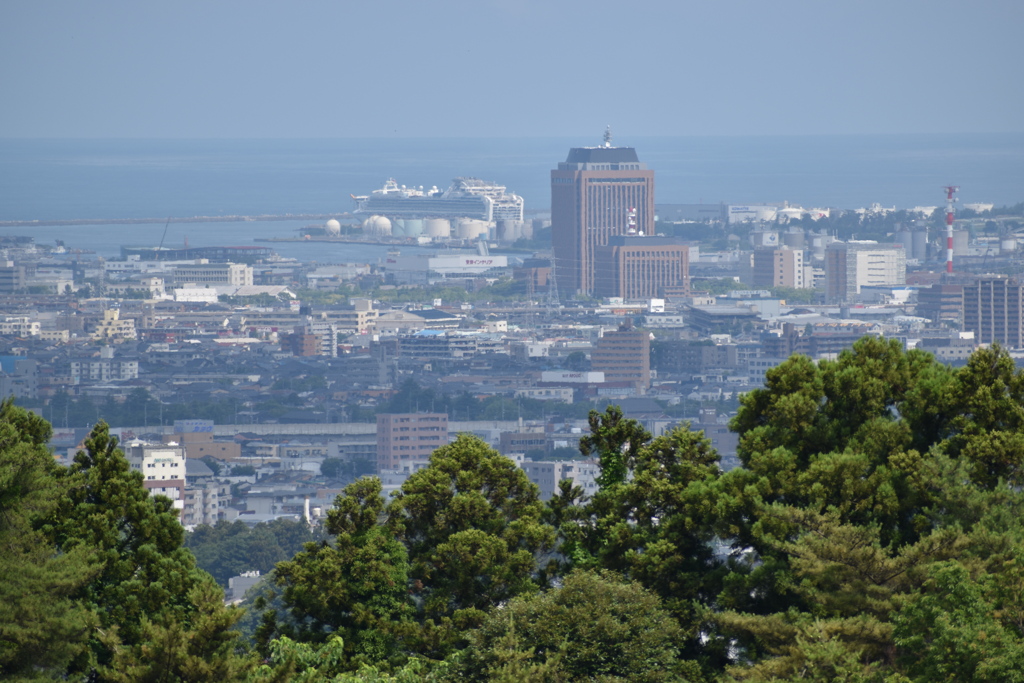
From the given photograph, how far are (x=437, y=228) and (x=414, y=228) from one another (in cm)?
311

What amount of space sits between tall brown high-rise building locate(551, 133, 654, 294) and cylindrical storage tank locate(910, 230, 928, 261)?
16308 mm

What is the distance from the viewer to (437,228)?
145125mm

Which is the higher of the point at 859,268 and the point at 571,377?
the point at 859,268

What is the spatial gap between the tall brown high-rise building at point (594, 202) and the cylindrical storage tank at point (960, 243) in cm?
1836

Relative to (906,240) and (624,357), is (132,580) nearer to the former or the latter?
(624,357)

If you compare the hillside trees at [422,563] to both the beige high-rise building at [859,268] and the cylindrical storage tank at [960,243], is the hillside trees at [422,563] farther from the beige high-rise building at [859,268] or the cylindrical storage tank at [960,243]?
the cylindrical storage tank at [960,243]

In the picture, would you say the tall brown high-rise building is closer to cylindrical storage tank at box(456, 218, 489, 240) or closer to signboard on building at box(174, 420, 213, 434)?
cylindrical storage tank at box(456, 218, 489, 240)

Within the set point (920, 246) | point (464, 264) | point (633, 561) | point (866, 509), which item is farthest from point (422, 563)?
point (464, 264)

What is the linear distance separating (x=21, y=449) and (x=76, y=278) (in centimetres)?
10268

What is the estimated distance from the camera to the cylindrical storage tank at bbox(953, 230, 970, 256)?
116562 millimetres

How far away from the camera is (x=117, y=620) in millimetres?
13211

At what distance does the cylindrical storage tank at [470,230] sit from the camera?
142 m

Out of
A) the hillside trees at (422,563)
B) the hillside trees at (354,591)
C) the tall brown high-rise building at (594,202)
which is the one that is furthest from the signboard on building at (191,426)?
the tall brown high-rise building at (594,202)

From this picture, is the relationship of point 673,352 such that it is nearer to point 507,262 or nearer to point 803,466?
point 507,262
